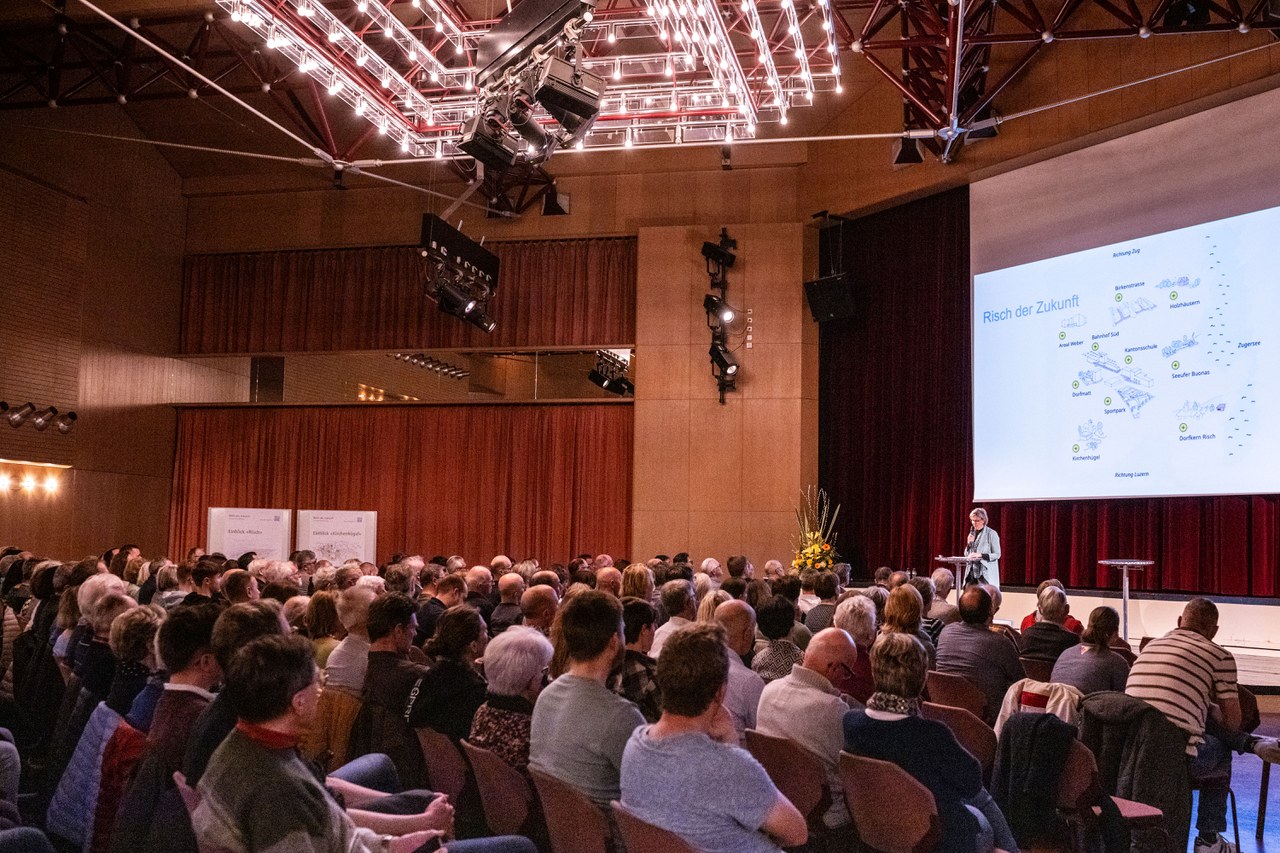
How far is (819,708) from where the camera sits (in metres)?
3.61

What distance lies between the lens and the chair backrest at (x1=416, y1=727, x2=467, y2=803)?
3.96 metres

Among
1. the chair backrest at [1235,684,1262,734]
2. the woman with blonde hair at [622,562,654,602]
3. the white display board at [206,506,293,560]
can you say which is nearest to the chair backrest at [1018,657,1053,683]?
the chair backrest at [1235,684,1262,734]

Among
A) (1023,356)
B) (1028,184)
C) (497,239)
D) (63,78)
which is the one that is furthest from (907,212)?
(63,78)

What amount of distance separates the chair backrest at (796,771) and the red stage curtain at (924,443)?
8.15 meters

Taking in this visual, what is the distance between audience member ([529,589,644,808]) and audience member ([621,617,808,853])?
1.46 feet

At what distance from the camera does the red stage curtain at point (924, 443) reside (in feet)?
35.5

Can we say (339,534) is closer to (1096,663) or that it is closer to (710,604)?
(710,604)

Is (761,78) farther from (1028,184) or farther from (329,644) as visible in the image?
(329,644)

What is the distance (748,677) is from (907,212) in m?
10.6

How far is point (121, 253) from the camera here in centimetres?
1577

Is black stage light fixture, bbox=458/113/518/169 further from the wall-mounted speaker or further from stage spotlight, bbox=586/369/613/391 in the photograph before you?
stage spotlight, bbox=586/369/613/391

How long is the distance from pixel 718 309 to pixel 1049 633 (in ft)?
28.8

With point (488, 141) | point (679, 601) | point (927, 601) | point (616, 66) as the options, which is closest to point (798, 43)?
point (616, 66)

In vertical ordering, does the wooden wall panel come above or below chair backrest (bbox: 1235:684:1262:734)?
above
